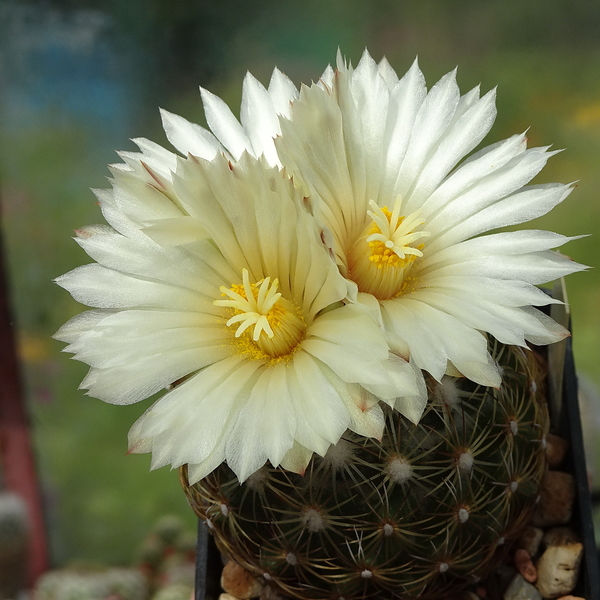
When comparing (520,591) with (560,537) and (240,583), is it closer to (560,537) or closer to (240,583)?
(560,537)

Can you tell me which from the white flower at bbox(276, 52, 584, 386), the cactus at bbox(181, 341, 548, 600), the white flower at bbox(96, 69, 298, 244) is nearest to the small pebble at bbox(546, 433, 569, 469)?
the cactus at bbox(181, 341, 548, 600)

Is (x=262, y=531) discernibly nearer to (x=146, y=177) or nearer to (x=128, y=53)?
(x=146, y=177)

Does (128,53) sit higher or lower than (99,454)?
higher

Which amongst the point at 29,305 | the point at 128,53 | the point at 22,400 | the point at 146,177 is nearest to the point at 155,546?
the point at 22,400

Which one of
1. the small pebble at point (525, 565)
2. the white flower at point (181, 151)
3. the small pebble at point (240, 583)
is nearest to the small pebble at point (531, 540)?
the small pebble at point (525, 565)

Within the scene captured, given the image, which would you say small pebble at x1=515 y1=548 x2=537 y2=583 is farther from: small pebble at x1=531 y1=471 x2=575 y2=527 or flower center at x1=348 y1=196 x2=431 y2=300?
flower center at x1=348 y1=196 x2=431 y2=300

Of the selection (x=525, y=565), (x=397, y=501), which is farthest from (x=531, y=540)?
(x=397, y=501)
